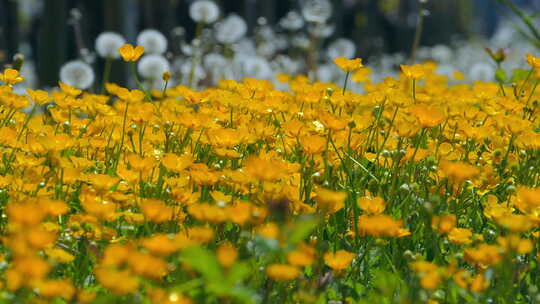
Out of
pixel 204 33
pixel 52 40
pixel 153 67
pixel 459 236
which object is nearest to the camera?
pixel 459 236

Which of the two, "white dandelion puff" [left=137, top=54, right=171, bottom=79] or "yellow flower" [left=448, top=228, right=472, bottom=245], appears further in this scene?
"white dandelion puff" [left=137, top=54, right=171, bottom=79]

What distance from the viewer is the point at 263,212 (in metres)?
1.58

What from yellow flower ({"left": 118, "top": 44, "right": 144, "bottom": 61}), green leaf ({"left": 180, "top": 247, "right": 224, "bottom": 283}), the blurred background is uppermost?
yellow flower ({"left": 118, "top": 44, "right": 144, "bottom": 61})

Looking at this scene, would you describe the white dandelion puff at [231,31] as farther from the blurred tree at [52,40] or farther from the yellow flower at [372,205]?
the yellow flower at [372,205]

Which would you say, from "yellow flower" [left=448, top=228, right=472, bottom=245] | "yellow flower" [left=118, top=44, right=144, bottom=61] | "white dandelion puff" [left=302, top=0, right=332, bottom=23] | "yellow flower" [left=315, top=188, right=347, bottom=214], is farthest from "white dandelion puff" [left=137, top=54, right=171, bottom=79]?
"yellow flower" [left=448, top=228, right=472, bottom=245]

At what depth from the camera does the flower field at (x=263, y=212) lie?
130 centimetres

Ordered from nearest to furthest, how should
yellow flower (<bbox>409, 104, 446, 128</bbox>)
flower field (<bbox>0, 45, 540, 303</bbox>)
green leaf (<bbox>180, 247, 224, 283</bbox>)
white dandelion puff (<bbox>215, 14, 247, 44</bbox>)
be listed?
green leaf (<bbox>180, 247, 224, 283</bbox>) → flower field (<bbox>0, 45, 540, 303</bbox>) → yellow flower (<bbox>409, 104, 446, 128</bbox>) → white dandelion puff (<bbox>215, 14, 247, 44</bbox>)

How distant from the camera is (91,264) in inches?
69.9

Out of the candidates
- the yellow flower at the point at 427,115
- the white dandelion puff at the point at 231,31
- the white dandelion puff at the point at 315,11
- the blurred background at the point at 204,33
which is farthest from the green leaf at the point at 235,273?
the white dandelion puff at the point at 231,31

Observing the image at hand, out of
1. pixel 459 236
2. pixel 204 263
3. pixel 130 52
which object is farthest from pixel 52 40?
pixel 204 263

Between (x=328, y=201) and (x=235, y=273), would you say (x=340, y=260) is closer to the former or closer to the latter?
(x=328, y=201)

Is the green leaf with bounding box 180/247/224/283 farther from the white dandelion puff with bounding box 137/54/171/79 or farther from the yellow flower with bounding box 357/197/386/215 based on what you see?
the white dandelion puff with bounding box 137/54/171/79

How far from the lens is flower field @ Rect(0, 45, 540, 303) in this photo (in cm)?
130

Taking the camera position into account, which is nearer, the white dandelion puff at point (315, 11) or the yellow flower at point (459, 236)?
the yellow flower at point (459, 236)
